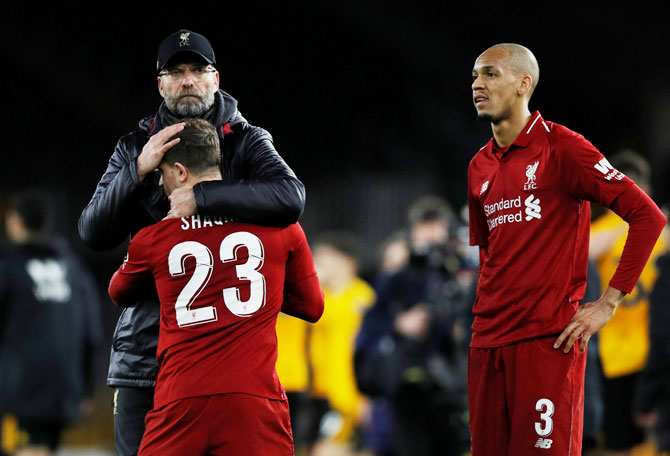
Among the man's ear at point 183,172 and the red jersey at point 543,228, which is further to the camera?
the red jersey at point 543,228

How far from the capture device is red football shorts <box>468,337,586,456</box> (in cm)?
423

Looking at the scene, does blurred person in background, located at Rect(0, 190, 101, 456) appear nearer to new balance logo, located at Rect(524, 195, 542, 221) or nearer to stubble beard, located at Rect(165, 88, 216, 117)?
stubble beard, located at Rect(165, 88, 216, 117)

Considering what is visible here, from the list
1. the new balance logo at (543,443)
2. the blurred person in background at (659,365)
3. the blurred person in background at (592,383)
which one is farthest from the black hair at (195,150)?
the blurred person in background at (659,365)

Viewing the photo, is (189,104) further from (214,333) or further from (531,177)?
(531,177)

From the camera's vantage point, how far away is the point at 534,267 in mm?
4340

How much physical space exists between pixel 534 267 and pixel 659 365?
2.44 metres

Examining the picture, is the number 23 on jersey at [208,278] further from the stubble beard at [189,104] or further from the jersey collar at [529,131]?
the jersey collar at [529,131]

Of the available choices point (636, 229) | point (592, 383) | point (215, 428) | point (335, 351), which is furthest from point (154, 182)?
point (335, 351)

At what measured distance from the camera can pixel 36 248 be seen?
27.5ft

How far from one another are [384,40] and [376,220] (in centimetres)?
381

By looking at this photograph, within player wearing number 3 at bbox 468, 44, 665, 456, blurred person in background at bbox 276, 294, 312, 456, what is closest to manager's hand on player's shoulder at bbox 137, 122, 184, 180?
player wearing number 3 at bbox 468, 44, 665, 456

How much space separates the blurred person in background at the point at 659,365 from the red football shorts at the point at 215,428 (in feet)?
11.2

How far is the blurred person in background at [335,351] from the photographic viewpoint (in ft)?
32.5

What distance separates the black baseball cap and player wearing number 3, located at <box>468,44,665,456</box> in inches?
47.5
